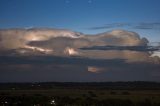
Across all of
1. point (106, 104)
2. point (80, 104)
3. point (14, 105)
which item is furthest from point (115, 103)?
point (14, 105)

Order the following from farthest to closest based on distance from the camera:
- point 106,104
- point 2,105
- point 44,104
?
1. point 106,104
2. point 44,104
3. point 2,105

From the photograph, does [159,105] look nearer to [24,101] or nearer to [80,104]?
[80,104]

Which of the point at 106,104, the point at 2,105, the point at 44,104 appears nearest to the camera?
the point at 2,105

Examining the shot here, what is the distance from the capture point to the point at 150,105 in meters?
107

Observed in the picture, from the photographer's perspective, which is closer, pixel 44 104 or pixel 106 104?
pixel 44 104

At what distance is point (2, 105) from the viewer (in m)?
100

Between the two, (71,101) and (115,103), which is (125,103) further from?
(71,101)

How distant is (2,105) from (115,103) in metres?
34.6

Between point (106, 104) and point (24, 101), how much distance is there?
25.0 metres

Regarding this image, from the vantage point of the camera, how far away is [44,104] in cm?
10681

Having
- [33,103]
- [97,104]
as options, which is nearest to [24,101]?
[33,103]

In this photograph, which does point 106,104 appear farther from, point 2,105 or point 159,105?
point 2,105

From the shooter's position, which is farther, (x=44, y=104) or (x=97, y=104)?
(x=97, y=104)

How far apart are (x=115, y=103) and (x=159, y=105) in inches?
635
